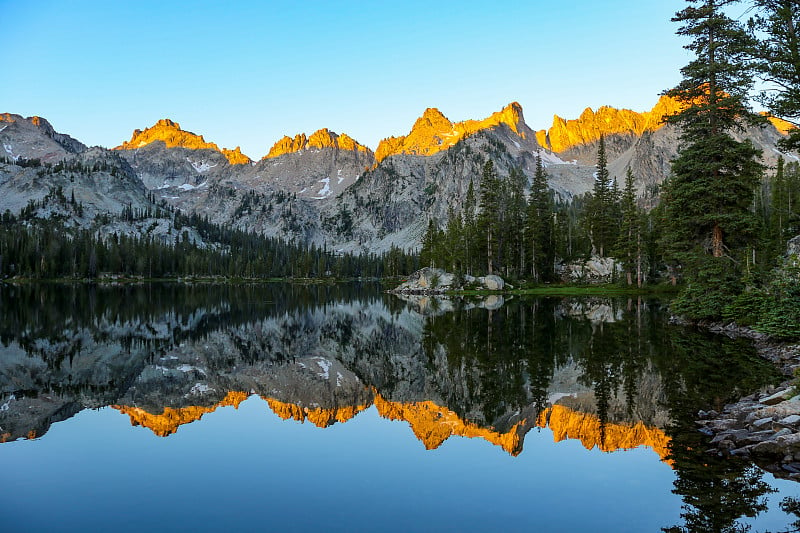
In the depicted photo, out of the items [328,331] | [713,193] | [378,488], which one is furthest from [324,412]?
[713,193]

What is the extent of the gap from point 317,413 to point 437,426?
445 centimetres

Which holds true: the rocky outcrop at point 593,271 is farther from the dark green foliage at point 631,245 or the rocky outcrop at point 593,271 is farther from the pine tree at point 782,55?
the pine tree at point 782,55

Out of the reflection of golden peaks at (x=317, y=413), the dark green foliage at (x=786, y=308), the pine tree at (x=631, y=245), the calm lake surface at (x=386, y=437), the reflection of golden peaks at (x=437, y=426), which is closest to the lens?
the calm lake surface at (x=386, y=437)

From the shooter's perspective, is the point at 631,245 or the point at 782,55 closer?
the point at 782,55

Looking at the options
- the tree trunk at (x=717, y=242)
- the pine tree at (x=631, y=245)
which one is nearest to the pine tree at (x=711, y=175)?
the tree trunk at (x=717, y=242)

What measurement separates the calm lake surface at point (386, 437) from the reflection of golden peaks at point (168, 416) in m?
0.11

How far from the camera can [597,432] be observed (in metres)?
13.3

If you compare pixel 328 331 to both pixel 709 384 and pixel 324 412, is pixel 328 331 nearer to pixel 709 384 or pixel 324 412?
pixel 324 412

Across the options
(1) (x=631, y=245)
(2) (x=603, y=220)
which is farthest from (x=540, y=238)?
(1) (x=631, y=245)

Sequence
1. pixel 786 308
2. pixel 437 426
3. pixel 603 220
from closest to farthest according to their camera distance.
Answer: pixel 437 426 < pixel 786 308 < pixel 603 220

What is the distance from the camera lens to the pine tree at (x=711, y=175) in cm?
3130

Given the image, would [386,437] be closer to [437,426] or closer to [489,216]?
[437,426]

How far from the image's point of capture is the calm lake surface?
8.94 meters

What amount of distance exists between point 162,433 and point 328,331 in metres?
25.5
